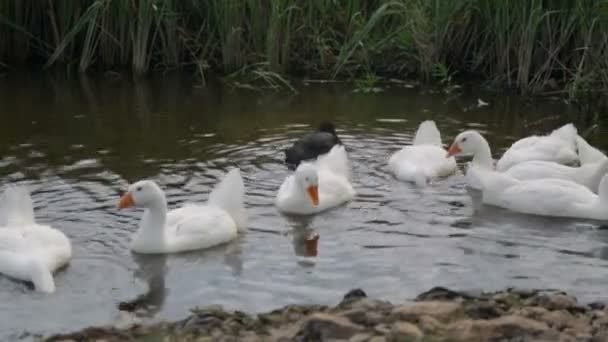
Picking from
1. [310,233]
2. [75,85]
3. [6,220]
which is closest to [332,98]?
[75,85]

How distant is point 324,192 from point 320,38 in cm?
557

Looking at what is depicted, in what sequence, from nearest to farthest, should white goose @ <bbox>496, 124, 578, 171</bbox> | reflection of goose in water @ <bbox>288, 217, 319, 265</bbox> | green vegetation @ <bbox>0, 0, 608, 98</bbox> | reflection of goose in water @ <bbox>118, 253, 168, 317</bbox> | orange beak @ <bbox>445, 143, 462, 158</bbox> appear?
1. reflection of goose in water @ <bbox>118, 253, 168, 317</bbox>
2. reflection of goose in water @ <bbox>288, 217, 319, 265</bbox>
3. orange beak @ <bbox>445, 143, 462, 158</bbox>
4. white goose @ <bbox>496, 124, 578, 171</bbox>
5. green vegetation @ <bbox>0, 0, 608, 98</bbox>

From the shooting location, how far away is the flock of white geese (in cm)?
857

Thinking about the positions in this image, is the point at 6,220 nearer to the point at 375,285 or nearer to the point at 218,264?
the point at 218,264

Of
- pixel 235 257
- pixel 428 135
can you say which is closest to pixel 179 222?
pixel 235 257

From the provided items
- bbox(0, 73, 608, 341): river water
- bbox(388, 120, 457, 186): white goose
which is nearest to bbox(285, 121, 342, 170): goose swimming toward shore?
bbox(0, 73, 608, 341): river water

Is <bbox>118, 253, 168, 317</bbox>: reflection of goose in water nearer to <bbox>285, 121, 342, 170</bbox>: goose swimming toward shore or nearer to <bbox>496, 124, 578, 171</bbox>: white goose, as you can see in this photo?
<bbox>285, 121, 342, 170</bbox>: goose swimming toward shore

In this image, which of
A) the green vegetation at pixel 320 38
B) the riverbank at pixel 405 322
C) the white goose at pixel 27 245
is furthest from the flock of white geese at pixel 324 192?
the green vegetation at pixel 320 38

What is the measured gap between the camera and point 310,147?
444 inches

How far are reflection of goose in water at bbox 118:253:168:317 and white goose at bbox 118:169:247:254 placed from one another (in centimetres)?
10

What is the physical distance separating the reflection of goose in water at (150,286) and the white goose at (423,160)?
2.71 meters

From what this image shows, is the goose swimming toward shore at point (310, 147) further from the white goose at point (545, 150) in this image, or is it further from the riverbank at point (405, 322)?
the riverbank at point (405, 322)

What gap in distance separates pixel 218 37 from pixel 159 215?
6762 mm

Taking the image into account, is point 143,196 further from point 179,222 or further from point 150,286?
point 150,286
